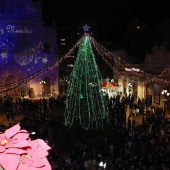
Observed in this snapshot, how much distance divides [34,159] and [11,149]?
23 cm

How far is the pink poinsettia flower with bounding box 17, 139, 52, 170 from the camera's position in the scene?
8.29ft

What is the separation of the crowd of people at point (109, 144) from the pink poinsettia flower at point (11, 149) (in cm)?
915

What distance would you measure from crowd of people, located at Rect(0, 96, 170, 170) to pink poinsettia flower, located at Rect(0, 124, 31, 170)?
915 centimetres

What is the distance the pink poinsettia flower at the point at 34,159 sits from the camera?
253cm

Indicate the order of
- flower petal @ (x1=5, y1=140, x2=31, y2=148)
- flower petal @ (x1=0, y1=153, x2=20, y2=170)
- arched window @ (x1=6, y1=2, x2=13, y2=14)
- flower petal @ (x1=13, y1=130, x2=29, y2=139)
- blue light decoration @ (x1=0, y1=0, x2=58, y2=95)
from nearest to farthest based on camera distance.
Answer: flower petal @ (x1=0, y1=153, x2=20, y2=170), flower petal @ (x1=5, y1=140, x2=31, y2=148), flower petal @ (x1=13, y1=130, x2=29, y2=139), arched window @ (x1=6, y1=2, x2=13, y2=14), blue light decoration @ (x1=0, y1=0, x2=58, y2=95)

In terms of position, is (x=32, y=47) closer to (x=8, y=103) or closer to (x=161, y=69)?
(x=8, y=103)

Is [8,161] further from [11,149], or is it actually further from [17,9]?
[17,9]

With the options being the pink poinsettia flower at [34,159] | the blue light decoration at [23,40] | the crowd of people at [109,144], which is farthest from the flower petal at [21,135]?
the blue light decoration at [23,40]

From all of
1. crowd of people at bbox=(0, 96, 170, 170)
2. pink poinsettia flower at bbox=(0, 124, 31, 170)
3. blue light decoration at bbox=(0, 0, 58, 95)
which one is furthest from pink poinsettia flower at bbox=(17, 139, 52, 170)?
blue light decoration at bbox=(0, 0, 58, 95)

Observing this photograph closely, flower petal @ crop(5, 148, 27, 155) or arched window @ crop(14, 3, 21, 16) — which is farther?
arched window @ crop(14, 3, 21, 16)

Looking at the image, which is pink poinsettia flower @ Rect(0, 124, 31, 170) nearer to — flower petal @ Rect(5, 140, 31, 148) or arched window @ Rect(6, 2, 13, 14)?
flower petal @ Rect(5, 140, 31, 148)

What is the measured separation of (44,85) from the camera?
3600 centimetres

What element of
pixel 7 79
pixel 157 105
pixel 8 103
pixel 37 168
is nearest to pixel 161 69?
pixel 157 105

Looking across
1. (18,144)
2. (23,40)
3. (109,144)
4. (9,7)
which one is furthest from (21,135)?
(23,40)
